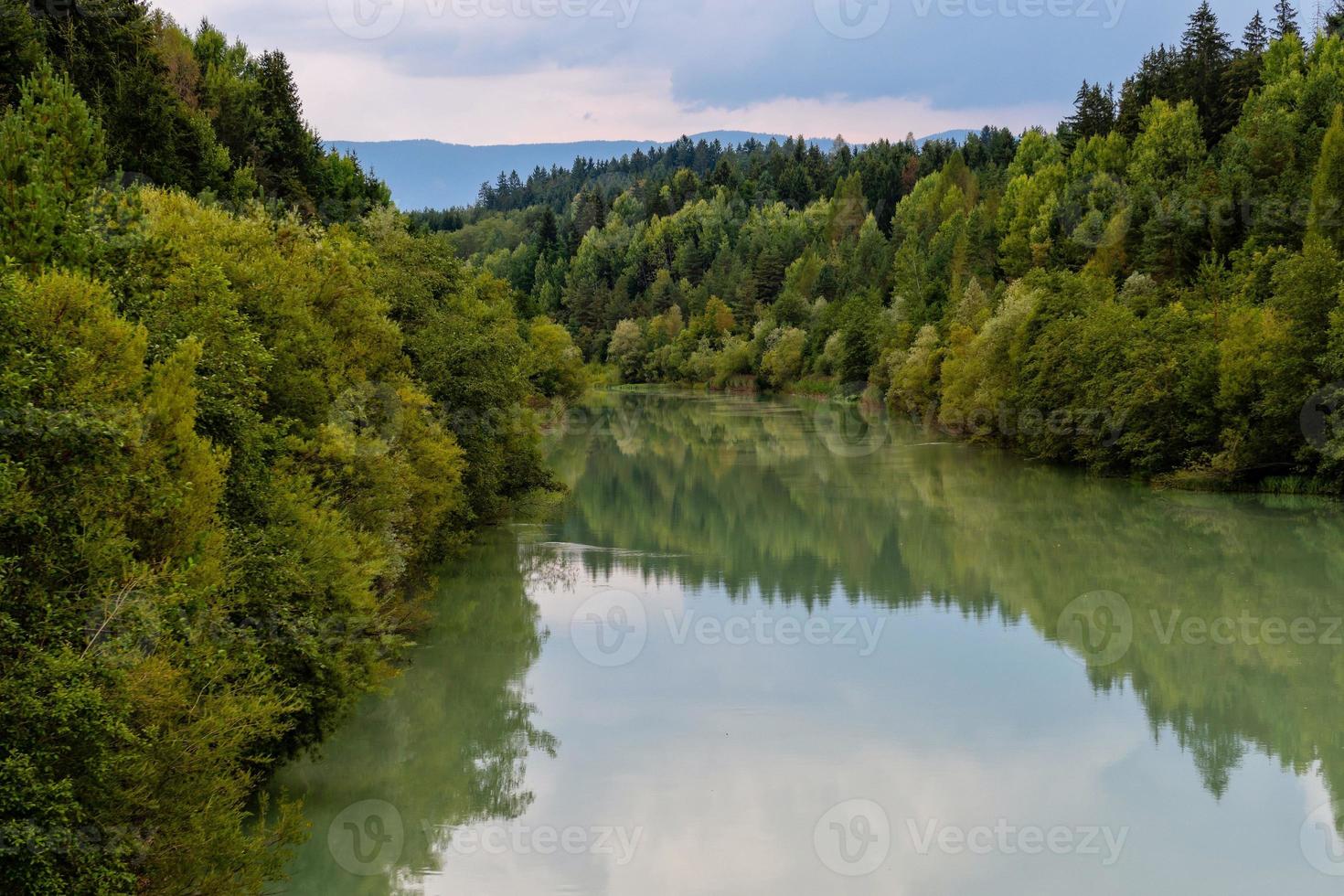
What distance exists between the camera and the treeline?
35.6 m

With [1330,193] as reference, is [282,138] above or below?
above

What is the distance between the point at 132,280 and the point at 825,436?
49300mm

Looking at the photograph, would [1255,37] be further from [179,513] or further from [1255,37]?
[179,513]

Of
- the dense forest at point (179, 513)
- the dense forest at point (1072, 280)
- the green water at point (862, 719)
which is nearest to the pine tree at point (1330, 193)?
the dense forest at point (1072, 280)

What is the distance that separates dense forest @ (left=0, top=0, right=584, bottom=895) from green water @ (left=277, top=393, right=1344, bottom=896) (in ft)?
5.38

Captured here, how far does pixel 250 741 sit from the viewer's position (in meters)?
12.1

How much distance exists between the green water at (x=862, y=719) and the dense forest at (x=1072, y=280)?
5.54 metres

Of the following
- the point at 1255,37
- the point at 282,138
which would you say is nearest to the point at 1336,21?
the point at 1255,37

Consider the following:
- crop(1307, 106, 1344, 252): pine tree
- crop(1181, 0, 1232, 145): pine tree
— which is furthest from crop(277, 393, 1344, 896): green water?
crop(1181, 0, 1232, 145): pine tree

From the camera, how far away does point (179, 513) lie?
10.5 metres

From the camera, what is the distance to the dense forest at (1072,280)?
1449 inches

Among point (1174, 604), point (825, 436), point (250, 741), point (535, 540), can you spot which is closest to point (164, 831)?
point (250, 741)

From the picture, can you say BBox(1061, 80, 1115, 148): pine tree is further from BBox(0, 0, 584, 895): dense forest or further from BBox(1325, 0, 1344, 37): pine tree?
BBox(0, 0, 584, 895): dense forest

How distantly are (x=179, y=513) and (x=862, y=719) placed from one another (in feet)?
34.5
